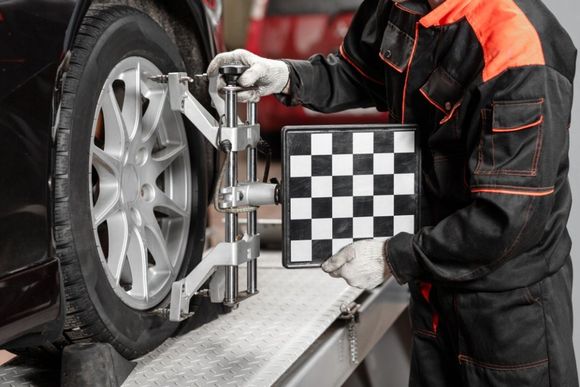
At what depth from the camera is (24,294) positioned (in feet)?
4.55

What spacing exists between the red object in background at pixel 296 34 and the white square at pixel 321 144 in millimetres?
3102

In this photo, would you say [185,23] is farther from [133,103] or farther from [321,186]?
[321,186]

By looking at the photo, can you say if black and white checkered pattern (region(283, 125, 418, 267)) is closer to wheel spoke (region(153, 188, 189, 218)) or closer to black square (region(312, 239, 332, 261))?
black square (region(312, 239, 332, 261))

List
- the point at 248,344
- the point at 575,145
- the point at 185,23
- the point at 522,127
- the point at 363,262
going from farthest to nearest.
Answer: the point at 575,145 → the point at 185,23 → the point at 248,344 → the point at 363,262 → the point at 522,127

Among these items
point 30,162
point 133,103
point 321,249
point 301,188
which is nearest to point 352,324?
point 321,249

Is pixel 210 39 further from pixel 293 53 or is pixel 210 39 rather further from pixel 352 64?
pixel 293 53

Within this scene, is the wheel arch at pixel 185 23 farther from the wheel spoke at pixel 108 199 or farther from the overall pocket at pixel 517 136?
the overall pocket at pixel 517 136

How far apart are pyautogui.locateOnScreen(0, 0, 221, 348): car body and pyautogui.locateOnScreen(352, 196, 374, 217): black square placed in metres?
0.64

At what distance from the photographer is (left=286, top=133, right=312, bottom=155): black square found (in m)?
1.71

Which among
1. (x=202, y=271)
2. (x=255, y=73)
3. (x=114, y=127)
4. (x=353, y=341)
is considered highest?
(x=255, y=73)

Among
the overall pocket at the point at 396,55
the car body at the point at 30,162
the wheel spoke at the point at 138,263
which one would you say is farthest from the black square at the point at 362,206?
the car body at the point at 30,162

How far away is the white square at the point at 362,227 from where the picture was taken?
5.73 feet

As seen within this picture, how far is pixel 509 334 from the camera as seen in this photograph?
5.51ft

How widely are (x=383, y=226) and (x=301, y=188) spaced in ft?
0.68
